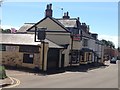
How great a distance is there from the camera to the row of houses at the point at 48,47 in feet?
120

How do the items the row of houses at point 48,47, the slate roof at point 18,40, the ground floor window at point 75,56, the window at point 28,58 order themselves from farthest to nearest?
the ground floor window at point 75,56
the slate roof at point 18,40
the window at point 28,58
the row of houses at point 48,47

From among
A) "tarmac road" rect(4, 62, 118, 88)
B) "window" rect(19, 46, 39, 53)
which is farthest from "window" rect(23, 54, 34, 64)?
"tarmac road" rect(4, 62, 118, 88)

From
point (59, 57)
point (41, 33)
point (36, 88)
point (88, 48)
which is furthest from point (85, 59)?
point (36, 88)

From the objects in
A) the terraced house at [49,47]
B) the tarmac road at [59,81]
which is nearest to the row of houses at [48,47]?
the terraced house at [49,47]

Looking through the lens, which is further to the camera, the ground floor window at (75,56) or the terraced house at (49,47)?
the ground floor window at (75,56)

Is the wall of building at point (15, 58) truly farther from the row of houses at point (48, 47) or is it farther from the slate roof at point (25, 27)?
the slate roof at point (25, 27)

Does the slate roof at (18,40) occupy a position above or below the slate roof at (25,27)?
below

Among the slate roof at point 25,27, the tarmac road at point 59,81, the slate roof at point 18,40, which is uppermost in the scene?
the slate roof at point 25,27

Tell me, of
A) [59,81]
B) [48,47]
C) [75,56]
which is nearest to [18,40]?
[48,47]

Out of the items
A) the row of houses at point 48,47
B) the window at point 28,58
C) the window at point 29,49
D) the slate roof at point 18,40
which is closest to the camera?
the window at point 29,49

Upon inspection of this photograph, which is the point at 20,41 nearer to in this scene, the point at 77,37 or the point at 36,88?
the point at 77,37

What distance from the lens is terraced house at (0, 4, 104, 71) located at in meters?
36.4

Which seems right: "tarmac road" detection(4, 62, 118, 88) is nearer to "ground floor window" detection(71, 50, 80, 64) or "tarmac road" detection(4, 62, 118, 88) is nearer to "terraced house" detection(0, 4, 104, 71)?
"terraced house" detection(0, 4, 104, 71)

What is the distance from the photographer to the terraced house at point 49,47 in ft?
120
